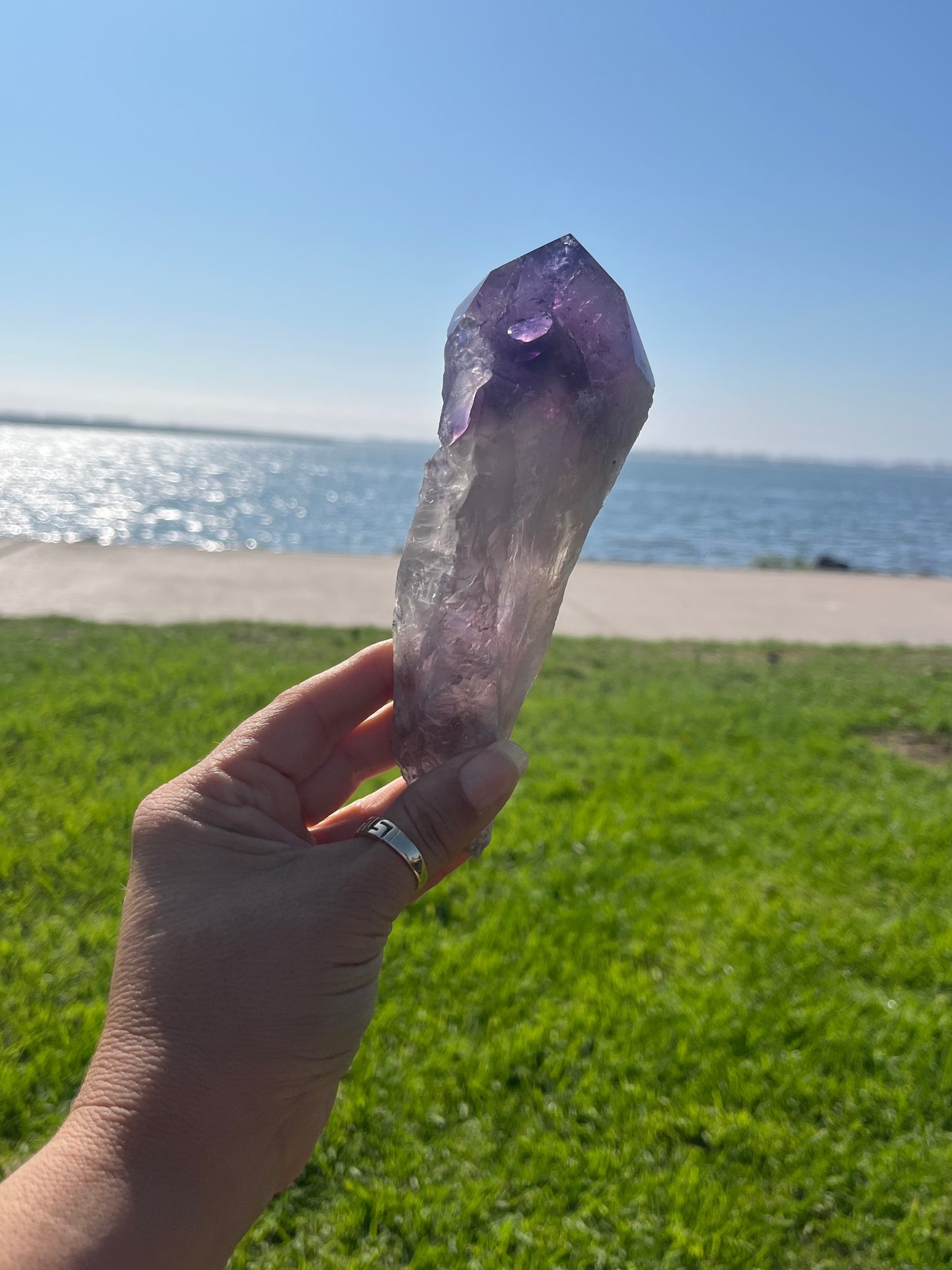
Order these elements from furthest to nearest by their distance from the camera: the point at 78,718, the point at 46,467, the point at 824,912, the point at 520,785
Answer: the point at 46,467 → the point at 78,718 → the point at 520,785 → the point at 824,912

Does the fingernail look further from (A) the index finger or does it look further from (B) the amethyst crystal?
(A) the index finger

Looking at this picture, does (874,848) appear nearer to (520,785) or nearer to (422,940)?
(520,785)

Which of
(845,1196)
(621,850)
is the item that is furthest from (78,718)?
(845,1196)

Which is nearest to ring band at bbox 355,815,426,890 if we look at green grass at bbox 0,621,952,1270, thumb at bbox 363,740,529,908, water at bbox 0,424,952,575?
thumb at bbox 363,740,529,908

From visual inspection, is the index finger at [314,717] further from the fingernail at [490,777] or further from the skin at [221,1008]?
the fingernail at [490,777]

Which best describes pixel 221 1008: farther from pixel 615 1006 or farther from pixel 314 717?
pixel 615 1006

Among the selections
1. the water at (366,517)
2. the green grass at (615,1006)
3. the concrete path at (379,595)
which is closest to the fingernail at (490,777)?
the green grass at (615,1006)

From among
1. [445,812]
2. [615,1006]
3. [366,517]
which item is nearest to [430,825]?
[445,812]
